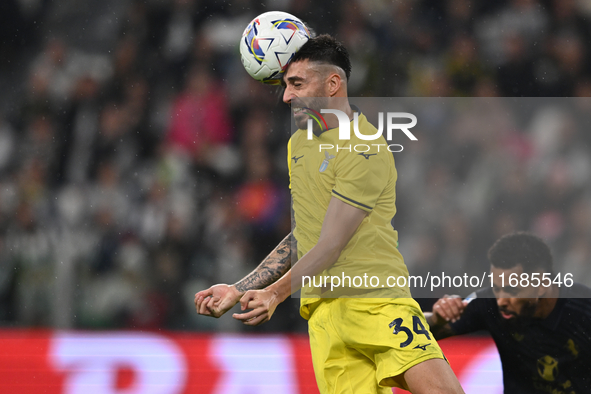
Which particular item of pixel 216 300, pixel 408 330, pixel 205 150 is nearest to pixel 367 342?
pixel 408 330

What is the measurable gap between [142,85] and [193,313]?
2.35 m

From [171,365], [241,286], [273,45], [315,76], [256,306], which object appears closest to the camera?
[256,306]

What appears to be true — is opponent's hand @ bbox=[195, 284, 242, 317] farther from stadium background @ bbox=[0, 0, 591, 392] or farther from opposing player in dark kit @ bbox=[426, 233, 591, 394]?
stadium background @ bbox=[0, 0, 591, 392]

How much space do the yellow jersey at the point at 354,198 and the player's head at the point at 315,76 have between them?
5.0 inches

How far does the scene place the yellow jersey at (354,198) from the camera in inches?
89.3

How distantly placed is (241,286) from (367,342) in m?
0.48

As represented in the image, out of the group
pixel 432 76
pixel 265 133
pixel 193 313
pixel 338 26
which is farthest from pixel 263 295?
pixel 338 26

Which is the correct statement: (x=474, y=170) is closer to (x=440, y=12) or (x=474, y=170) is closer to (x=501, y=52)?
(x=501, y=52)

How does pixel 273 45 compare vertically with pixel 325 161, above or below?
above

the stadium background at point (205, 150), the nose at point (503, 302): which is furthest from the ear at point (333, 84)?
the stadium background at point (205, 150)

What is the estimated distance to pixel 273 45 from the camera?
105 inches

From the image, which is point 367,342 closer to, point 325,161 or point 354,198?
point 354,198

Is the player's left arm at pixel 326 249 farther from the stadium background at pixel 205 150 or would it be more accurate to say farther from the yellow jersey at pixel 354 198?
the stadium background at pixel 205 150

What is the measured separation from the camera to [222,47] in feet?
20.3
